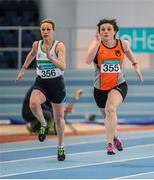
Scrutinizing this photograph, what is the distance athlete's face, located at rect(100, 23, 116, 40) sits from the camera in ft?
26.4

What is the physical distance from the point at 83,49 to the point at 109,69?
292 inches

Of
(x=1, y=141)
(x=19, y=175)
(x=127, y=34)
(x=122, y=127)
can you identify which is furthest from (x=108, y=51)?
(x=127, y=34)

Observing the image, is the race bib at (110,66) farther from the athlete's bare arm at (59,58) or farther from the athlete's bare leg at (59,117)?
the athlete's bare leg at (59,117)

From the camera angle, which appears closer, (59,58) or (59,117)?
(59,58)

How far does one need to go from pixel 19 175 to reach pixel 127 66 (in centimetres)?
903

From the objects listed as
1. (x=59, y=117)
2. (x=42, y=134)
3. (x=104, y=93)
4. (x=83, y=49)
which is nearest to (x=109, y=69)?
(x=104, y=93)

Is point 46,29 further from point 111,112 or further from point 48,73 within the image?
point 111,112

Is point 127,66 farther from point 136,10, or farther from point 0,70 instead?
point 0,70

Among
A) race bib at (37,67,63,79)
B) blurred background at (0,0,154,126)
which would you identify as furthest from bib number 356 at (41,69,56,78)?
blurred background at (0,0,154,126)

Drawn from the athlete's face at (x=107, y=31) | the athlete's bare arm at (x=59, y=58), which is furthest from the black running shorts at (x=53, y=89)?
the athlete's face at (x=107, y=31)

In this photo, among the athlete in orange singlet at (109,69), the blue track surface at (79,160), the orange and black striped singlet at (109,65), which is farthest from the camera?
the orange and black striped singlet at (109,65)

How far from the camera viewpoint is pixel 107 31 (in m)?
8.05

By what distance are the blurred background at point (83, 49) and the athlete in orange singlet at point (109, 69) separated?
6377 mm

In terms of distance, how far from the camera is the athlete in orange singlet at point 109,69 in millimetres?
8047
